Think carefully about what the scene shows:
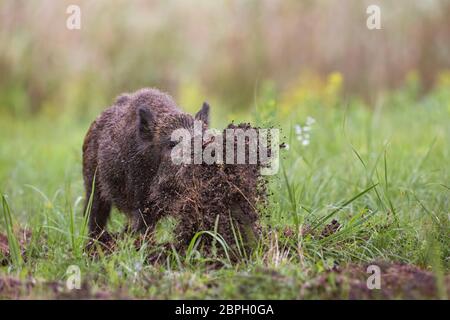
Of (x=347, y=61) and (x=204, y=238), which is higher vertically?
(x=347, y=61)

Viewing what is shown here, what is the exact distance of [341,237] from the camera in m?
5.31

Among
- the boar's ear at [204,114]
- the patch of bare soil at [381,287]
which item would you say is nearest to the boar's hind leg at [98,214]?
the boar's ear at [204,114]

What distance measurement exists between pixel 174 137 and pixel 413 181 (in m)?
2.58

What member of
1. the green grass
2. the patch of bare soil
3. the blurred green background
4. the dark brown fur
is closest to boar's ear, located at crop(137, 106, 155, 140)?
the dark brown fur

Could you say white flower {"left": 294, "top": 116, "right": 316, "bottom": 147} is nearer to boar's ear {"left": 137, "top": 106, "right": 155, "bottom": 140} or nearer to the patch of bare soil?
boar's ear {"left": 137, "top": 106, "right": 155, "bottom": 140}

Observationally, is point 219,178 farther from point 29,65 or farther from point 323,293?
point 29,65

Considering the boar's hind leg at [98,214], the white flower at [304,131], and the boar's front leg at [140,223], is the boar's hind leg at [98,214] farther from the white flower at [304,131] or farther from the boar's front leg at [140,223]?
the white flower at [304,131]

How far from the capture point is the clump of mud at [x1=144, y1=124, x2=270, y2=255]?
512 cm

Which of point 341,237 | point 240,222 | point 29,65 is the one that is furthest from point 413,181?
point 29,65

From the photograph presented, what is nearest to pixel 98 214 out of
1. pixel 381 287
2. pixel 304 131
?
pixel 304 131

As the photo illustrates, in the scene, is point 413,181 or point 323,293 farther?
point 413,181

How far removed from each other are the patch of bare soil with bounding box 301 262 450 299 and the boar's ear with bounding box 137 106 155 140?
6.72ft

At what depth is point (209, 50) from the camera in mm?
14586

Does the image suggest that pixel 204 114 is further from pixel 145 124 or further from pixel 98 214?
pixel 98 214
